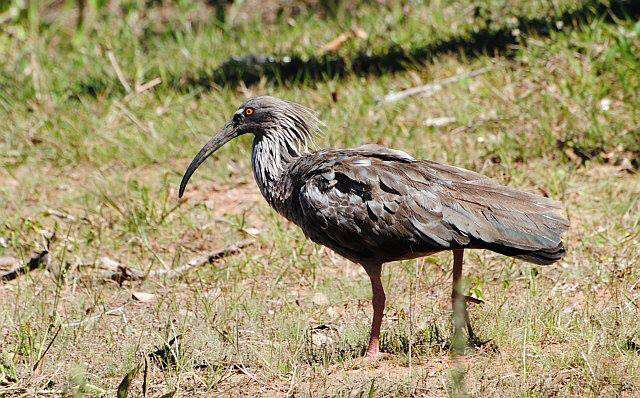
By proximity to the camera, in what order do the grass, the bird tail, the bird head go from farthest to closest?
the bird head → the grass → the bird tail

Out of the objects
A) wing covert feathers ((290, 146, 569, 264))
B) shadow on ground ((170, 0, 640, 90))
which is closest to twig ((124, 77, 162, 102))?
shadow on ground ((170, 0, 640, 90))

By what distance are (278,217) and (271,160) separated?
1431mm

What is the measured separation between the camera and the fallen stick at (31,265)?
24.2 ft

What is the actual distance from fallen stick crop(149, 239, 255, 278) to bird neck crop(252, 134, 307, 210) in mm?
1084

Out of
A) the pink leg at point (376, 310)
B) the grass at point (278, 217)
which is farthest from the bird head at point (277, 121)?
the pink leg at point (376, 310)

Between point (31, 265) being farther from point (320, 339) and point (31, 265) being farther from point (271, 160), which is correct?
point (320, 339)

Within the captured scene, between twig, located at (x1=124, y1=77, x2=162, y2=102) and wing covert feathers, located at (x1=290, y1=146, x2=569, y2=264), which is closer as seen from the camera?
wing covert feathers, located at (x1=290, y1=146, x2=569, y2=264)

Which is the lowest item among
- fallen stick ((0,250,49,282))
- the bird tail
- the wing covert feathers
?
fallen stick ((0,250,49,282))

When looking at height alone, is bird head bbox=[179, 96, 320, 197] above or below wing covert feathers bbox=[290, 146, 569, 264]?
above

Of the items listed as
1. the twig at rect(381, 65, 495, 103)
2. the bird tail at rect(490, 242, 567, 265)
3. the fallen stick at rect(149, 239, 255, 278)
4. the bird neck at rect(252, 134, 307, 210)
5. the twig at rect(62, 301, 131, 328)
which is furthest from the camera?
the twig at rect(381, 65, 495, 103)

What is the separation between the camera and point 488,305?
630 cm

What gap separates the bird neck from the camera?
21.4ft

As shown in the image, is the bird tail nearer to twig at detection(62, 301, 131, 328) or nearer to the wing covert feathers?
the wing covert feathers

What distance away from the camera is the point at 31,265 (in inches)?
294
